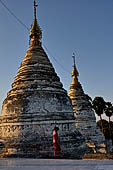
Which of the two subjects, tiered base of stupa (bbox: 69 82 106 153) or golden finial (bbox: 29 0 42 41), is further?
tiered base of stupa (bbox: 69 82 106 153)

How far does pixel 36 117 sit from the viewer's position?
39.2ft

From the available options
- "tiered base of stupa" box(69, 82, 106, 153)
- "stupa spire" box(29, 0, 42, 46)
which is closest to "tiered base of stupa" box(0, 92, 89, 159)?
"stupa spire" box(29, 0, 42, 46)

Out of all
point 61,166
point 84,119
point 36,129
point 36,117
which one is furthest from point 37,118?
point 84,119

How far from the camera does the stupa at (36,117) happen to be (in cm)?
1149

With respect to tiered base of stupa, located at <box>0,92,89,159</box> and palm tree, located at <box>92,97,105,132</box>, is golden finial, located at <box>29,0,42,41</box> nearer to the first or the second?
tiered base of stupa, located at <box>0,92,89,159</box>

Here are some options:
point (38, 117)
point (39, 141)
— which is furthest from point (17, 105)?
point (39, 141)

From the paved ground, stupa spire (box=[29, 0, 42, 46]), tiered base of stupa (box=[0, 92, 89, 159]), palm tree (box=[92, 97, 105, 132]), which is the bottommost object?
the paved ground

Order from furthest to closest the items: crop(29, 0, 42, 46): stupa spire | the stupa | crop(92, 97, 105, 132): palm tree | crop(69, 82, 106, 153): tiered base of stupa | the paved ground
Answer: crop(92, 97, 105, 132): palm tree → crop(69, 82, 106, 153): tiered base of stupa → crop(29, 0, 42, 46): stupa spire → the stupa → the paved ground

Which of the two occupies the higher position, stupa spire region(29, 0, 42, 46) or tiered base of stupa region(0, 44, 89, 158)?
stupa spire region(29, 0, 42, 46)

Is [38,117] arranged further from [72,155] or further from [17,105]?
[72,155]

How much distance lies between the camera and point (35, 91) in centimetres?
1288

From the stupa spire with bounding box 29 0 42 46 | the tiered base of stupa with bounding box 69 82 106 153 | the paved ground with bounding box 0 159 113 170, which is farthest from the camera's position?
the tiered base of stupa with bounding box 69 82 106 153

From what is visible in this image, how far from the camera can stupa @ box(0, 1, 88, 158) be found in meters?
11.5

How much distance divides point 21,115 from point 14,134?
3.89 ft
